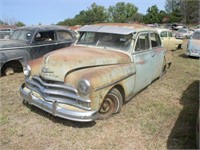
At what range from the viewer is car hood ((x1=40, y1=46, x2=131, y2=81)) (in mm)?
4078

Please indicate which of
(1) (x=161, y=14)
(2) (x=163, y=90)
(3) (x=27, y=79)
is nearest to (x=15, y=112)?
(3) (x=27, y=79)

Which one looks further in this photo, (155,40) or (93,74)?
(155,40)

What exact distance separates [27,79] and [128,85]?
2.06m

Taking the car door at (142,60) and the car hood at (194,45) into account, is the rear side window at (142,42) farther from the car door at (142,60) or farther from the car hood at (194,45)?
the car hood at (194,45)

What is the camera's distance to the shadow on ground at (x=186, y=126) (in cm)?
383

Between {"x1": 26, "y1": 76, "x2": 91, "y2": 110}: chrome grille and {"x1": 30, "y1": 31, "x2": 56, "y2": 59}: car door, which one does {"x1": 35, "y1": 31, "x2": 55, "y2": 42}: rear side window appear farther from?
{"x1": 26, "y1": 76, "x2": 91, "y2": 110}: chrome grille

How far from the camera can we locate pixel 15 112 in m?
4.84

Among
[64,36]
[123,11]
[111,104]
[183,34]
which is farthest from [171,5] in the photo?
[111,104]

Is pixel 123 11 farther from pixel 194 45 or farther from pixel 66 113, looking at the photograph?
pixel 66 113

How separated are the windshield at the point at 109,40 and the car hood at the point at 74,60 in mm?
278

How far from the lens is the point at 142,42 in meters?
5.54

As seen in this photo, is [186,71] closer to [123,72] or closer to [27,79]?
[123,72]

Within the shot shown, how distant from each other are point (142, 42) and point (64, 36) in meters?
4.01

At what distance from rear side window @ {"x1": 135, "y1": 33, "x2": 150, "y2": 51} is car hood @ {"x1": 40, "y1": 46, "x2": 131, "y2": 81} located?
520 millimetres
